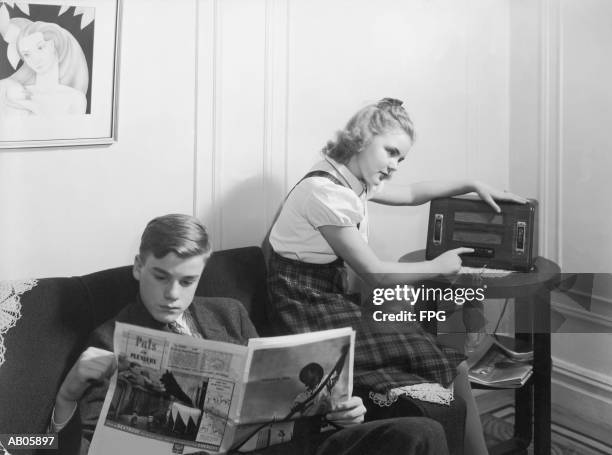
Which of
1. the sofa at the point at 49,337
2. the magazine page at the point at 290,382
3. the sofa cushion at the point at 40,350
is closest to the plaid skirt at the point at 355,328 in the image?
the sofa at the point at 49,337

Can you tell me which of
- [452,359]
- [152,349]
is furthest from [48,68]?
[452,359]

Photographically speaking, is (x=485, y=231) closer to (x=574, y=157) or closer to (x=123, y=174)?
(x=574, y=157)

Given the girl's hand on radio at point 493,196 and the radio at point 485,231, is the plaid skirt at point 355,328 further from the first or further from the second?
the girl's hand on radio at point 493,196

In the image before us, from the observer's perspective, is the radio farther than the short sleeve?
Yes

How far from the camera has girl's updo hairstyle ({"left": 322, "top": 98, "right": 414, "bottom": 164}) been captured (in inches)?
57.0

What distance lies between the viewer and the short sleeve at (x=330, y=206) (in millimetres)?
1354

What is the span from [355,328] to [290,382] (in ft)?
1.44

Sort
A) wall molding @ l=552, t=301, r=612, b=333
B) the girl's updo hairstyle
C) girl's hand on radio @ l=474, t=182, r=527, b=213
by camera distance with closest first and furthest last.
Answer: the girl's updo hairstyle < girl's hand on radio @ l=474, t=182, r=527, b=213 < wall molding @ l=552, t=301, r=612, b=333

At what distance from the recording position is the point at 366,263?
4.47ft

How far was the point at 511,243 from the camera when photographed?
5.05 feet

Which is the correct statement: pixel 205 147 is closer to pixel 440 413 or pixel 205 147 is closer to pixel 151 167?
pixel 151 167

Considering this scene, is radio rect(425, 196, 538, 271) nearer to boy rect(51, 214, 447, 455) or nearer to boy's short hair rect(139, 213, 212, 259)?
boy rect(51, 214, 447, 455)

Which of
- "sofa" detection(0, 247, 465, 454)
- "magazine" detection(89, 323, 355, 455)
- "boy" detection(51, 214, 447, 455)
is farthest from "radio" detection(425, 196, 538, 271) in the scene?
"magazine" detection(89, 323, 355, 455)

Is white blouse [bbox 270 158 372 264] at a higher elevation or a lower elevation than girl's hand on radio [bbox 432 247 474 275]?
higher
